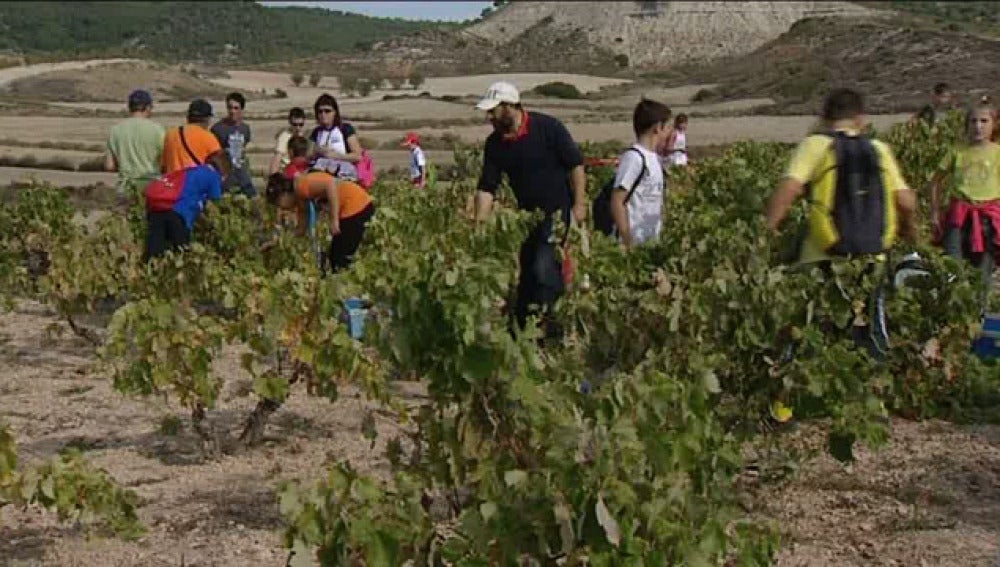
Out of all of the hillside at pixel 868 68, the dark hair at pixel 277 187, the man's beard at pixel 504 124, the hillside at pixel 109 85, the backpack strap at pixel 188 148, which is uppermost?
the man's beard at pixel 504 124

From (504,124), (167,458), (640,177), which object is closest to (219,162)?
(504,124)

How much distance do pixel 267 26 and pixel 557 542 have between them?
179602mm

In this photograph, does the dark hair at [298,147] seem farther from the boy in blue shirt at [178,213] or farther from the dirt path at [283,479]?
the dirt path at [283,479]

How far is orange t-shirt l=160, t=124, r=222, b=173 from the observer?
28.2 feet

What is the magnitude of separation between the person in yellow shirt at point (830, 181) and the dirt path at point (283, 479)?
0.89m

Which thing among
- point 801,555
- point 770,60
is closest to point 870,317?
point 801,555

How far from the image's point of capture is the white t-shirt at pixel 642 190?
21.6 feet

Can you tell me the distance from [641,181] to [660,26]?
344 ft

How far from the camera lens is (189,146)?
8586 millimetres

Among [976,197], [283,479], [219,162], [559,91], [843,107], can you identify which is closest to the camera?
[283,479]

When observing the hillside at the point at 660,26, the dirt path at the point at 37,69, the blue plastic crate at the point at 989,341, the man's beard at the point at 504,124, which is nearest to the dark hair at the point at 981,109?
the blue plastic crate at the point at 989,341

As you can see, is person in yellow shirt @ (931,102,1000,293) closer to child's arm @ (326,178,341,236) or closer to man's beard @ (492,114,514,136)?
man's beard @ (492,114,514,136)

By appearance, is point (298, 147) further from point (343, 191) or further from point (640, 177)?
point (640, 177)

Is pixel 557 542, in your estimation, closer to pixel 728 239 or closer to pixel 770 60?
pixel 728 239
